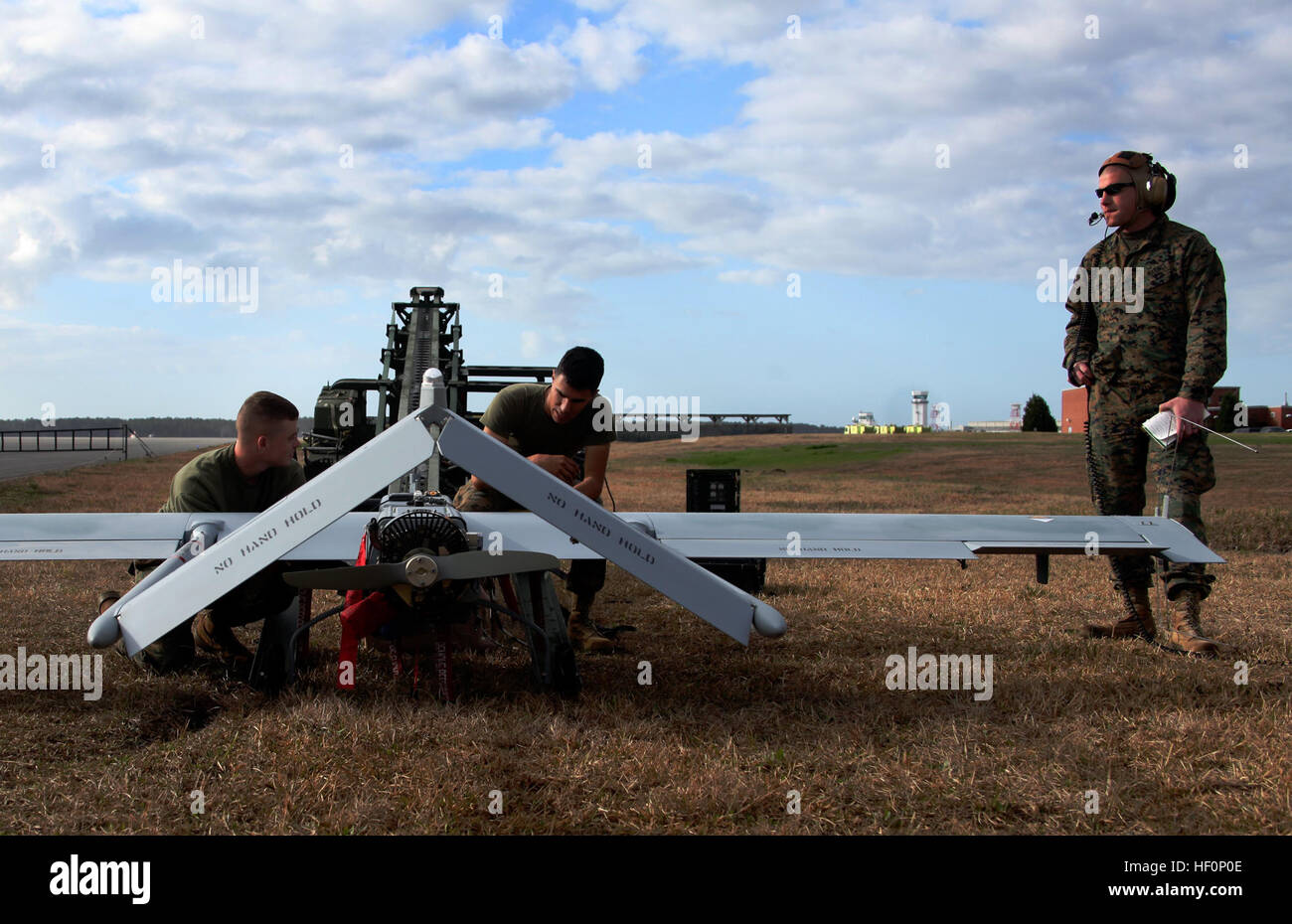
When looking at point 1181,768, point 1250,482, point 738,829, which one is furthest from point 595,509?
point 1250,482

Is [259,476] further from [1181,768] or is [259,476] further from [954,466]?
[954,466]

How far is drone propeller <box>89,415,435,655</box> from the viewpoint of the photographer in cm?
304

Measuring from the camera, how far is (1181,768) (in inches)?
126

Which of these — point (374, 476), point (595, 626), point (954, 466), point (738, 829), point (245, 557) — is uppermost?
point (954, 466)

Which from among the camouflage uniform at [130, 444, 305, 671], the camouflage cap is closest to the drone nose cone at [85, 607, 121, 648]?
the camouflage uniform at [130, 444, 305, 671]

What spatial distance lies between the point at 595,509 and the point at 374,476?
772mm

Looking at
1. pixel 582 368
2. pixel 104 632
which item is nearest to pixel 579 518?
pixel 104 632

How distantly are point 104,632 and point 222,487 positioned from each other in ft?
5.88

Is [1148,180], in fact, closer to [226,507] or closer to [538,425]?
[538,425]

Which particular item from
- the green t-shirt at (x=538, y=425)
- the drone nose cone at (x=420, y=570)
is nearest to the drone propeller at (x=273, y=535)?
the drone nose cone at (x=420, y=570)

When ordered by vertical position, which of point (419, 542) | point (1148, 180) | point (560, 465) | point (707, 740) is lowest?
point (707, 740)

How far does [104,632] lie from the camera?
301 cm

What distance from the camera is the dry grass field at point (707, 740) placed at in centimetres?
284
